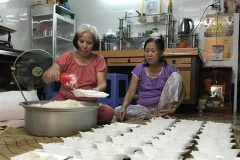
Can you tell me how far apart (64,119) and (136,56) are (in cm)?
201

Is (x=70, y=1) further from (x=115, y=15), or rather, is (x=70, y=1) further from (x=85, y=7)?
(x=115, y=15)

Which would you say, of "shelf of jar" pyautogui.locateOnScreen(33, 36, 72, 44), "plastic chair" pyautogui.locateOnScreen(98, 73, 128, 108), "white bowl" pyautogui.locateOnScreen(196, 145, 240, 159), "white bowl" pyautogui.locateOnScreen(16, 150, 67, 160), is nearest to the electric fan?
"plastic chair" pyautogui.locateOnScreen(98, 73, 128, 108)

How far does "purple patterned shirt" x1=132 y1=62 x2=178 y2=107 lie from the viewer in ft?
6.63

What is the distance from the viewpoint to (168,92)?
1.95m

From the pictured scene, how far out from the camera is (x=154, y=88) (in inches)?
79.8

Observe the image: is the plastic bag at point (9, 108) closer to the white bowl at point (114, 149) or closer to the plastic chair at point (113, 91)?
the plastic chair at point (113, 91)

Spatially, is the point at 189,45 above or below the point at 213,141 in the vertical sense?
above

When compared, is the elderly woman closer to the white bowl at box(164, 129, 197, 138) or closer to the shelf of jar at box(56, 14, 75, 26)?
the white bowl at box(164, 129, 197, 138)

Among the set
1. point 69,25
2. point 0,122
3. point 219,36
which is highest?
point 69,25

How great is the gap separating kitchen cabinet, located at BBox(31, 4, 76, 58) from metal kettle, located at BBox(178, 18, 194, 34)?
1.68 meters

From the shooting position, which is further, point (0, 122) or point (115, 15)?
point (115, 15)

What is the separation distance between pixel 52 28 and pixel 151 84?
198 cm

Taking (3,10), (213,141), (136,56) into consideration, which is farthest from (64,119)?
(3,10)

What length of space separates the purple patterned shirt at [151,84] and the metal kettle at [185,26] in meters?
1.32
